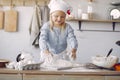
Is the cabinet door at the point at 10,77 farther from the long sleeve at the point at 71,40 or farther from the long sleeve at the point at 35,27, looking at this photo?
the long sleeve at the point at 35,27

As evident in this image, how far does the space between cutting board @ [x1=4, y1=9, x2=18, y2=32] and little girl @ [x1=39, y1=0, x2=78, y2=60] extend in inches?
50.1

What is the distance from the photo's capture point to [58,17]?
2.09 metres

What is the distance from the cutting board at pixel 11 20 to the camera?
3379mm

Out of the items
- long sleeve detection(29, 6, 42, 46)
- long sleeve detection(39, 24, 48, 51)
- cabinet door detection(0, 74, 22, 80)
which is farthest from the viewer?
long sleeve detection(29, 6, 42, 46)

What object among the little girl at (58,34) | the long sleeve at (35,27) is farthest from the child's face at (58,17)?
the long sleeve at (35,27)

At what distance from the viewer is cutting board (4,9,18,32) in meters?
3.38

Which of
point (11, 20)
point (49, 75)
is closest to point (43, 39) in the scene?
point (49, 75)

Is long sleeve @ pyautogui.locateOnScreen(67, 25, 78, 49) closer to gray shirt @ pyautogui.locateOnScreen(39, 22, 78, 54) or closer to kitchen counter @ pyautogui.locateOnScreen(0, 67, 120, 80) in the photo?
gray shirt @ pyautogui.locateOnScreen(39, 22, 78, 54)

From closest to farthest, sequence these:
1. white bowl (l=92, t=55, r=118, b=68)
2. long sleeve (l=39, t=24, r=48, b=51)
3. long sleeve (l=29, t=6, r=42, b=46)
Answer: white bowl (l=92, t=55, r=118, b=68) → long sleeve (l=39, t=24, r=48, b=51) → long sleeve (l=29, t=6, r=42, b=46)

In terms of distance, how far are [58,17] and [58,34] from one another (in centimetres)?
17

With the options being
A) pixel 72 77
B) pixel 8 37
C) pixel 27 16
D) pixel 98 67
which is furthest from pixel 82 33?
pixel 72 77

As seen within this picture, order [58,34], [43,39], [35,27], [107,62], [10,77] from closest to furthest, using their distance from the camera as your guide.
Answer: [10,77]
[107,62]
[43,39]
[58,34]
[35,27]

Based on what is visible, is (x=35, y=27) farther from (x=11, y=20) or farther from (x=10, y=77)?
(x=10, y=77)

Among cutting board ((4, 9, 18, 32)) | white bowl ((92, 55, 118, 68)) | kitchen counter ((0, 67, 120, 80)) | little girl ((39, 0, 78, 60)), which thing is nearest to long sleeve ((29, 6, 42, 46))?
cutting board ((4, 9, 18, 32))
